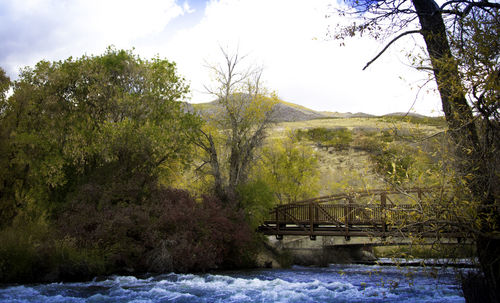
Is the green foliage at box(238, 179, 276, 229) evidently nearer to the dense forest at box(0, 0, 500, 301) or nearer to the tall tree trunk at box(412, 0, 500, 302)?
the dense forest at box(0, 0, 500, 301)

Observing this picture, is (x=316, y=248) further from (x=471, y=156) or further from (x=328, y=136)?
(x=328, y=136)

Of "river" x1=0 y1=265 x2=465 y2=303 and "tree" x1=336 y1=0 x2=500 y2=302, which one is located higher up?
"tree" x1=336 y1=0 x2=500 y2=302

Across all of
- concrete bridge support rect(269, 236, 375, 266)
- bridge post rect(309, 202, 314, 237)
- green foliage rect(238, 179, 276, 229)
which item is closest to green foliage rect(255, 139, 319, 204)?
concrete bridge support rect(269, 236, 375, 266)

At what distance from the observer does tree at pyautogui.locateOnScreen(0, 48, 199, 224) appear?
22.4 metres

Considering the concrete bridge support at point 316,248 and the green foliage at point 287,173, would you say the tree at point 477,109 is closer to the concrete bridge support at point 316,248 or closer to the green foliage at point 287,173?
the concrete bridge support at point 316,248

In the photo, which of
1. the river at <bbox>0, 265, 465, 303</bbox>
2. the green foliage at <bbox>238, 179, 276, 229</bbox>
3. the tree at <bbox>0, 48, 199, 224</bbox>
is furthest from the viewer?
the green foliage at <bbox>238, 179, 276, 229</bbox>

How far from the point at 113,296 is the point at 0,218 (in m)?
11.3

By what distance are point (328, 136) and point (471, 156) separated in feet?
234

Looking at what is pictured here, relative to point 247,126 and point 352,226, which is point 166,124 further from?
point 352,226

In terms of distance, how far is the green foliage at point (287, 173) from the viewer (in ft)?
124

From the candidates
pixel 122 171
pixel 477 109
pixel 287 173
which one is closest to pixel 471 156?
pixel 477 109

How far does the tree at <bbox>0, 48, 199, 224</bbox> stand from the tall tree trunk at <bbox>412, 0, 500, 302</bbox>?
17.7 metres

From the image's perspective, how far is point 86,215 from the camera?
2064 centimetres

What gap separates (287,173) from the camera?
3816 cm
